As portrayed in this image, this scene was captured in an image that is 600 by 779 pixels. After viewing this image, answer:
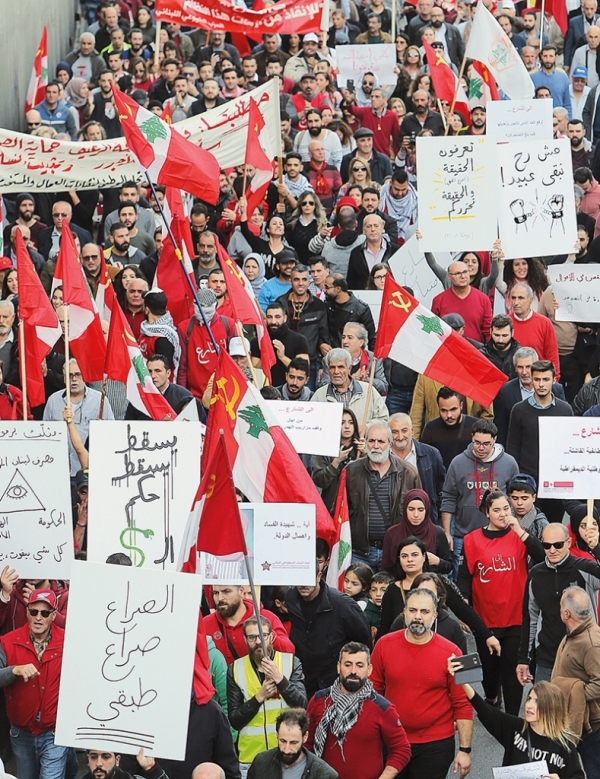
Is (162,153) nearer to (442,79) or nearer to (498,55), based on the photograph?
(498,55)

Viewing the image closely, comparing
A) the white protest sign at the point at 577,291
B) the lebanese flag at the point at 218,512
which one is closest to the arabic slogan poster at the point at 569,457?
the lebanese flag at the point at 218,512

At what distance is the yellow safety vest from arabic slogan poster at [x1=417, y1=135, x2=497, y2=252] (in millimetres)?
5463

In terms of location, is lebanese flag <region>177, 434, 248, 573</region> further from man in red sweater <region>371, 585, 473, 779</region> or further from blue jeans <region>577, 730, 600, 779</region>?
blue jeans <region>577, 730, 600, 779</region>

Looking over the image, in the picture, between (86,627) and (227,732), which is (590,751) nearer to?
(227,732)

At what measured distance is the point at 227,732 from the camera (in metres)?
7.95

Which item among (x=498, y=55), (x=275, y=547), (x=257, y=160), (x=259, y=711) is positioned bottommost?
(x=259, y=711)

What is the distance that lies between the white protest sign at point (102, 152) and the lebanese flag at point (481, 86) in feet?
9.83

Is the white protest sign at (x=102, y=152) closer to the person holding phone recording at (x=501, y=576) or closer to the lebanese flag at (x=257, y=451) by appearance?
the lebanese flag at (x=257, y=451)

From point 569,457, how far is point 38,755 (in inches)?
144

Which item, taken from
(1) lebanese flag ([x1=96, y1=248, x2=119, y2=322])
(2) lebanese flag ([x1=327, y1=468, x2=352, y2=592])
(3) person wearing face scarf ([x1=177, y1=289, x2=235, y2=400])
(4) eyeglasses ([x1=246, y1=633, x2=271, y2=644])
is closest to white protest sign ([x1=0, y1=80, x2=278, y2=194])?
(1) lebanese flag ([x1=96, y1=248, x2=119, y2=322])

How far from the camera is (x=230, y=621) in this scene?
29.2 ft

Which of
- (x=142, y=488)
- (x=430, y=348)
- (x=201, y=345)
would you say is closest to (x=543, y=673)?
(x=142, y=488)

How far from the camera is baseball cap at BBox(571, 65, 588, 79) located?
63.1ft

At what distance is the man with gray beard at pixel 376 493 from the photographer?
10484 mm
